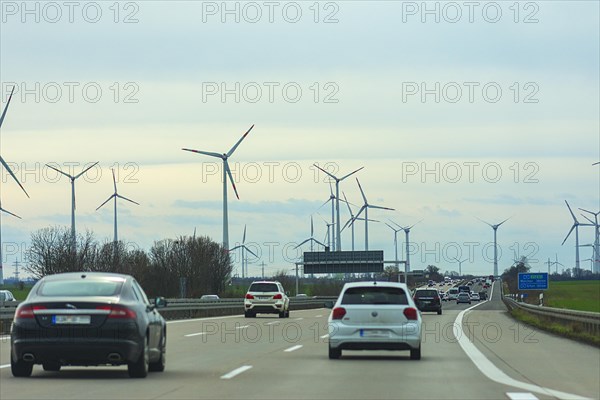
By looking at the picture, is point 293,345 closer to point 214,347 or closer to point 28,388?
point 214,347

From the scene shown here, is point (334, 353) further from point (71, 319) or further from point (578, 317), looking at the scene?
point (578, 317)

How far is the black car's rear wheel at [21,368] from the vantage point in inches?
652

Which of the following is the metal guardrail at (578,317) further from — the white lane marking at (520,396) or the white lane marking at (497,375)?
the white lane marking at (520,396)

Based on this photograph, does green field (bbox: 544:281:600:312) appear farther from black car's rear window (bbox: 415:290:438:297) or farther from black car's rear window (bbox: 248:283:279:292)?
black car's rear window (bbox: 248:283:279:292)

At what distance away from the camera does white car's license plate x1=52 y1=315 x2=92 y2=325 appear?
16125 mm

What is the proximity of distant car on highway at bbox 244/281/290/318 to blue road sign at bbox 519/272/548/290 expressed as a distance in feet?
89.8

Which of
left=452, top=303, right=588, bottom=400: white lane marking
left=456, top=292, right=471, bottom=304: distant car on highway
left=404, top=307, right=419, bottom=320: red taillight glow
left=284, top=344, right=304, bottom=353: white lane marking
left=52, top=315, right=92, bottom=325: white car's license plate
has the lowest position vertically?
left=456, top=292, right=471, bottom=304: distant car on highway

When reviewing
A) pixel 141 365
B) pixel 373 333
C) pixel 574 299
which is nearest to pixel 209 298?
pixel 574 299

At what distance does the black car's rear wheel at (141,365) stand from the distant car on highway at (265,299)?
33.4 m

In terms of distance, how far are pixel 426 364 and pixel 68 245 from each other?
7500cm

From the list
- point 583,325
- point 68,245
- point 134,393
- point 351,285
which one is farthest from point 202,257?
point 134,393

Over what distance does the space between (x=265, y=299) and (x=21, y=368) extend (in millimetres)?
33837

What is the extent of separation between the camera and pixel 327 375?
17.7m

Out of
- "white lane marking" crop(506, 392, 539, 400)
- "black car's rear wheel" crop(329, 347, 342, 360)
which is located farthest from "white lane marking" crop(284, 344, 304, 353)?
"white lane marking" crop(506, 392, 539, 400)
